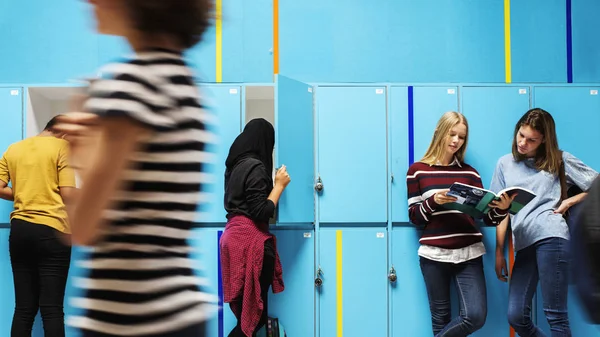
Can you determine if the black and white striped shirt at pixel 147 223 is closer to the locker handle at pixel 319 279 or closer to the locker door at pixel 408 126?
the locker handle at pixel 319 279

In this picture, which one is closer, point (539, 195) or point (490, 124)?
point (539, 195)

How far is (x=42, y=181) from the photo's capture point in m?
3.47

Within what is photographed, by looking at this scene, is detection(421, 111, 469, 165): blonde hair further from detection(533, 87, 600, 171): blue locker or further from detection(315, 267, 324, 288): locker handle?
detection(315, 267, 324, 288): locker handle

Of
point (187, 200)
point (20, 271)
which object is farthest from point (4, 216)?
point (187, 200)

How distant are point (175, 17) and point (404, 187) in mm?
3177

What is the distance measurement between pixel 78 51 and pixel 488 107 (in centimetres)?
339

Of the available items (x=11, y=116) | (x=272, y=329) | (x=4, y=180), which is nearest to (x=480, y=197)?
(x=272, y=329)

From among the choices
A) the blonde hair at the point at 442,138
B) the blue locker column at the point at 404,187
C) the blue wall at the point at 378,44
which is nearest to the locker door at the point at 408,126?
the blue locker column at the point at 404,187

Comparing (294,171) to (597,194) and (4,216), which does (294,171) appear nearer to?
(4,216)

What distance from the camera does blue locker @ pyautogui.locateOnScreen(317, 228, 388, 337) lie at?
4098 millimetres

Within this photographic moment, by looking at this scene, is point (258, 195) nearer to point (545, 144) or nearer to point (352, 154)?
point (352, 154)

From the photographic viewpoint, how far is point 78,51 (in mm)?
A: 4699

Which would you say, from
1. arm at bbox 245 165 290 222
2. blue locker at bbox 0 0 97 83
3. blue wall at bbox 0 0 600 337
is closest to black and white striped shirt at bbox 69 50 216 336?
arm at bbox 245 165 290 222

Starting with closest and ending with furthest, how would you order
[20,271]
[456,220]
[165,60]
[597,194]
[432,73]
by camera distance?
1. [165,60]
2. [597,194]
3. [20,271]
4. [456,220]
5. [432,73]
